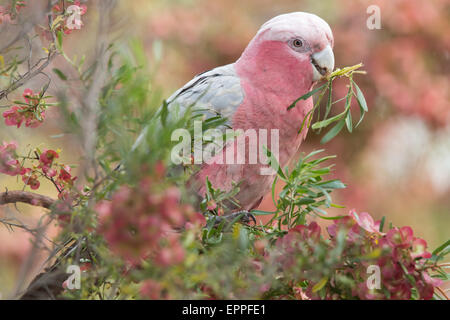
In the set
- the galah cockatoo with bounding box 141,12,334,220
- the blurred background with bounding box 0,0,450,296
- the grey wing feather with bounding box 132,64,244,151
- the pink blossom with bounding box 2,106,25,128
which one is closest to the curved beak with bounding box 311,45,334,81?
the galah cockatoo with bounding box 141,12,334,220

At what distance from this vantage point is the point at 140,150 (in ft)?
1.67

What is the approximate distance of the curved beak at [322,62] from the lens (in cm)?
108

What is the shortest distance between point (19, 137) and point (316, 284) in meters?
0.55

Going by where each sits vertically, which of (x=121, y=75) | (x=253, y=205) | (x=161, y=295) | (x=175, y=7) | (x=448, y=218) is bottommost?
(x=161, y=295)

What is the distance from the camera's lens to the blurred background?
2895 mm

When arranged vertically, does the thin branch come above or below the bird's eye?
below

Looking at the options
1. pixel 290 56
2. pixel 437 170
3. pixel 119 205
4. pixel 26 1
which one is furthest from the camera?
pixel 437 170

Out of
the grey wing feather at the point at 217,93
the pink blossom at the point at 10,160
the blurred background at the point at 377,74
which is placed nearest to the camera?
the pink blossom at the point at 10,160

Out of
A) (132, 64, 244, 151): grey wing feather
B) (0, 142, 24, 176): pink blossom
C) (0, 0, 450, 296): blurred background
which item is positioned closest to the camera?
(0, 142, 24, 176): pink blossom

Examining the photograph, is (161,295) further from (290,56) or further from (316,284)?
(290,56)

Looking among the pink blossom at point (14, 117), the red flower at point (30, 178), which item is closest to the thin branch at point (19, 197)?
the red flower at point (30, 178)

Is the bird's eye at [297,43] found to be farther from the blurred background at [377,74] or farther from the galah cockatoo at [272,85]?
the blurred background at [377,74]

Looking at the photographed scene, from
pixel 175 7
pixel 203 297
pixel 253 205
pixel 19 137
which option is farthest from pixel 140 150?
pixel 175 7

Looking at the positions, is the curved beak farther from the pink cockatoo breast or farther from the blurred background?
the blurred background
